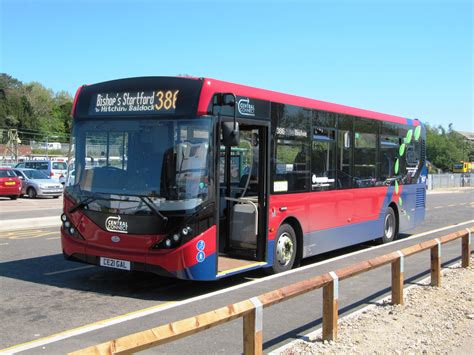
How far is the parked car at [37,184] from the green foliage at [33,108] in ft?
207

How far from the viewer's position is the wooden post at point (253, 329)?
170 inches

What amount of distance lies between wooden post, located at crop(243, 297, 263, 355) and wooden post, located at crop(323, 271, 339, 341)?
1281 millimetres

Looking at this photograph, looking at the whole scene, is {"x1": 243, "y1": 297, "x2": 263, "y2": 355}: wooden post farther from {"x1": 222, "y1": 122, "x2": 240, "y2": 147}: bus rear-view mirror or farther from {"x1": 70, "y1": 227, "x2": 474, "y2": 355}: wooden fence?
{"x1": 222, "y1": 122, "x2": 240, "y2": 147}: bus rear-view mirror

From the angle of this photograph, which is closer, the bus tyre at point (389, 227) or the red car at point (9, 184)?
the bus tyre at point (389, 227)

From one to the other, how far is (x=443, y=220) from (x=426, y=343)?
15.7 metres

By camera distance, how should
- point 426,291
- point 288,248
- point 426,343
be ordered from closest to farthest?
1. point 426,343
2. point 426,291
3. point 288,248

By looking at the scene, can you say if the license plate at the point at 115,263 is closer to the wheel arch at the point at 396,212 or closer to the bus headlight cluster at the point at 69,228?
the bus headlight cluster at the point at 69,228

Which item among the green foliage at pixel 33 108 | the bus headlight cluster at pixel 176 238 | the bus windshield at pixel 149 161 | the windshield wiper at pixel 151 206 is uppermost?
the green foliage at pixel 33 108

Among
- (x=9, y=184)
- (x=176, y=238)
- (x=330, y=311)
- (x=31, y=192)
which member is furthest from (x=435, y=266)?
(x=31, y=192)

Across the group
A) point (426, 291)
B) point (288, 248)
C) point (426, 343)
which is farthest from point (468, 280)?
point (426, 343)

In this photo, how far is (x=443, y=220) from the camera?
2011 centimetres

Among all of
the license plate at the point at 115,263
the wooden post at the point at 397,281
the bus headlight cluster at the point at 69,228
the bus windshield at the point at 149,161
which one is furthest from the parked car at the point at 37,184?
the wooden post at the point at 397,281

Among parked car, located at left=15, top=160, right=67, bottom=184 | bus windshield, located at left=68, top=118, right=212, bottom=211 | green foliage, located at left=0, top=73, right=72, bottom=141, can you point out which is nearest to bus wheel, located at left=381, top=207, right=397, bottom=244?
bus windshield, located at left=68, top=118, right=212, bottom=211

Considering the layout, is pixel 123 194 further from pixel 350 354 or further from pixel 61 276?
pixel 350 354
